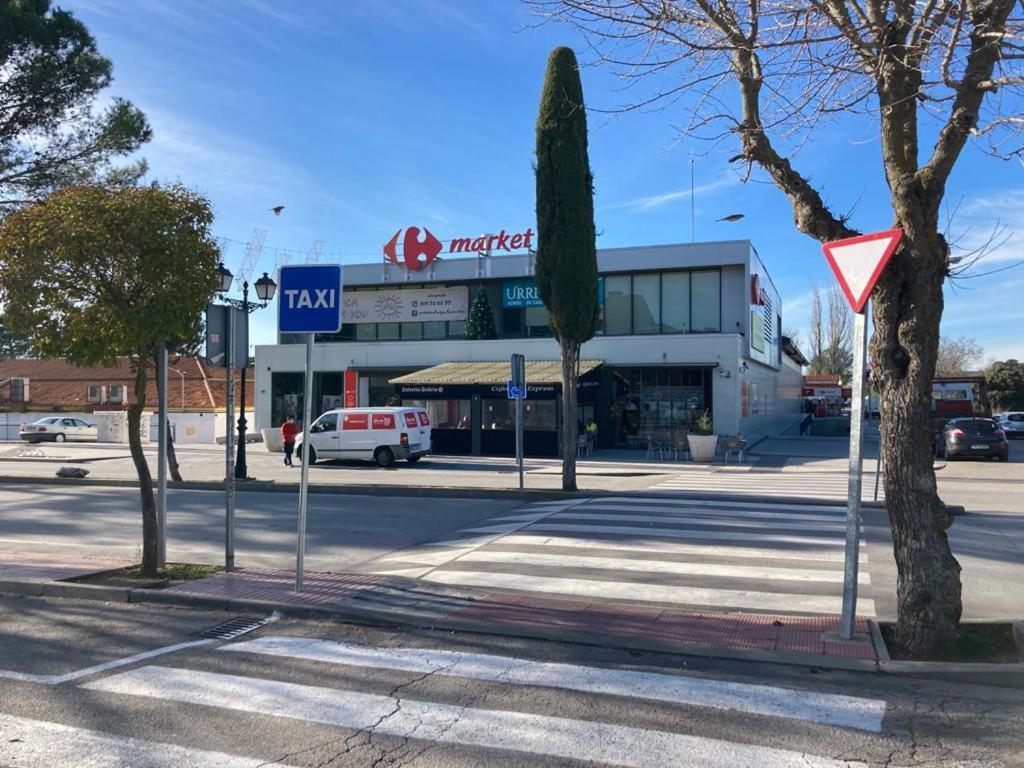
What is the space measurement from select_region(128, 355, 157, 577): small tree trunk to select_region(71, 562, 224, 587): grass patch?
16cm

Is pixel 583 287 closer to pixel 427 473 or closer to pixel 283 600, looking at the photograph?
pixel 427 473

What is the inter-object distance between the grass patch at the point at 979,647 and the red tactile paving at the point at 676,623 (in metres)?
0.23

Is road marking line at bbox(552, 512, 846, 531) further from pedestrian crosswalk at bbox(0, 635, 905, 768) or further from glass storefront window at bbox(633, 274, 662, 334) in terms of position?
glass storefront window at bbox(633, 274, 662, 334)

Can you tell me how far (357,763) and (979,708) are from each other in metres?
3.67

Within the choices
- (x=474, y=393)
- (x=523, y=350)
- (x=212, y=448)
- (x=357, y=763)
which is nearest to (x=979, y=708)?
(x=357, y=763)

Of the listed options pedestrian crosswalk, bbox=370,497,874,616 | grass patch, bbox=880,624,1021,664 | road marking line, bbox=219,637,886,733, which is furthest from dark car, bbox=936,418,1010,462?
road marking line, bbox=219,637,886,733

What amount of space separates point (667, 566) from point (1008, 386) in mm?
63242

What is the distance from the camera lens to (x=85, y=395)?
189 feet

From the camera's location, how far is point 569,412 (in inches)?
686

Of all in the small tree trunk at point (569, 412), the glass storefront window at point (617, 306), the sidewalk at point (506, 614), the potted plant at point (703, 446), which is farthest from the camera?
the glass storefront window at point (617, 306)

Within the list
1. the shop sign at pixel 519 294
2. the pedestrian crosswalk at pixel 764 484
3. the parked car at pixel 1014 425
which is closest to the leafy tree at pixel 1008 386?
the parked car at pixel 1014 425

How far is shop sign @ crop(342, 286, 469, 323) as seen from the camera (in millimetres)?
36844

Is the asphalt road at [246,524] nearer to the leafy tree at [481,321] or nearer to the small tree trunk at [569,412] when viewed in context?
the small tree trunk at [569,412]

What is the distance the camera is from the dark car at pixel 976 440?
25.7 meters
